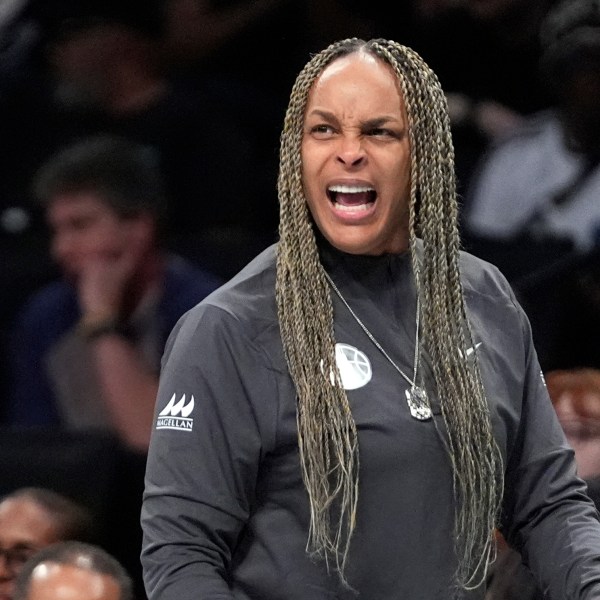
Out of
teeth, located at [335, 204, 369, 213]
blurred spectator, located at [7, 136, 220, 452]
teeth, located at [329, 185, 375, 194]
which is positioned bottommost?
blurred spectator, located at [7, 136, 220, 452]

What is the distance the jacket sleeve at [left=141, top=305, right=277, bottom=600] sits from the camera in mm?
1456

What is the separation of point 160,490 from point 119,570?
1.23 meters

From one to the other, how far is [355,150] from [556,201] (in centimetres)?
149

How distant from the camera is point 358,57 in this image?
1.59 meters

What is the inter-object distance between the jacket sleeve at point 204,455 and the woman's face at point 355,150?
0.61 feet

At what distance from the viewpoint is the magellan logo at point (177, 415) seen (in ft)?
4.86

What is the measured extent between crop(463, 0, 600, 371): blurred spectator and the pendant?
1.37 meters

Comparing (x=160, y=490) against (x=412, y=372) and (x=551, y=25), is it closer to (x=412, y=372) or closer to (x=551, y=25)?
(x=412, y=372)

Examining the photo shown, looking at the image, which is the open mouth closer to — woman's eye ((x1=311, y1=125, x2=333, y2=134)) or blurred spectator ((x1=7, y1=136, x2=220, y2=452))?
woman's eye ((x1=311, y1=125, x2=333, y2=134))

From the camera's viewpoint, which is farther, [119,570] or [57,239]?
[57,239]

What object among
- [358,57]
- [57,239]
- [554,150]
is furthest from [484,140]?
[358,57]

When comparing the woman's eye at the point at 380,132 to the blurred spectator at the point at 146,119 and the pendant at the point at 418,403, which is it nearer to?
the pendant at the point at 418,403

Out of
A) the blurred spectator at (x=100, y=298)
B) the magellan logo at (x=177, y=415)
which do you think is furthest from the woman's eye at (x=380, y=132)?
the blurred spectator at (x=100, y=298)

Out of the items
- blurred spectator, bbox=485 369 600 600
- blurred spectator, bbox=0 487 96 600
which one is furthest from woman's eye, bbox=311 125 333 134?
blurred spectator, bbox=0 487 96 600
